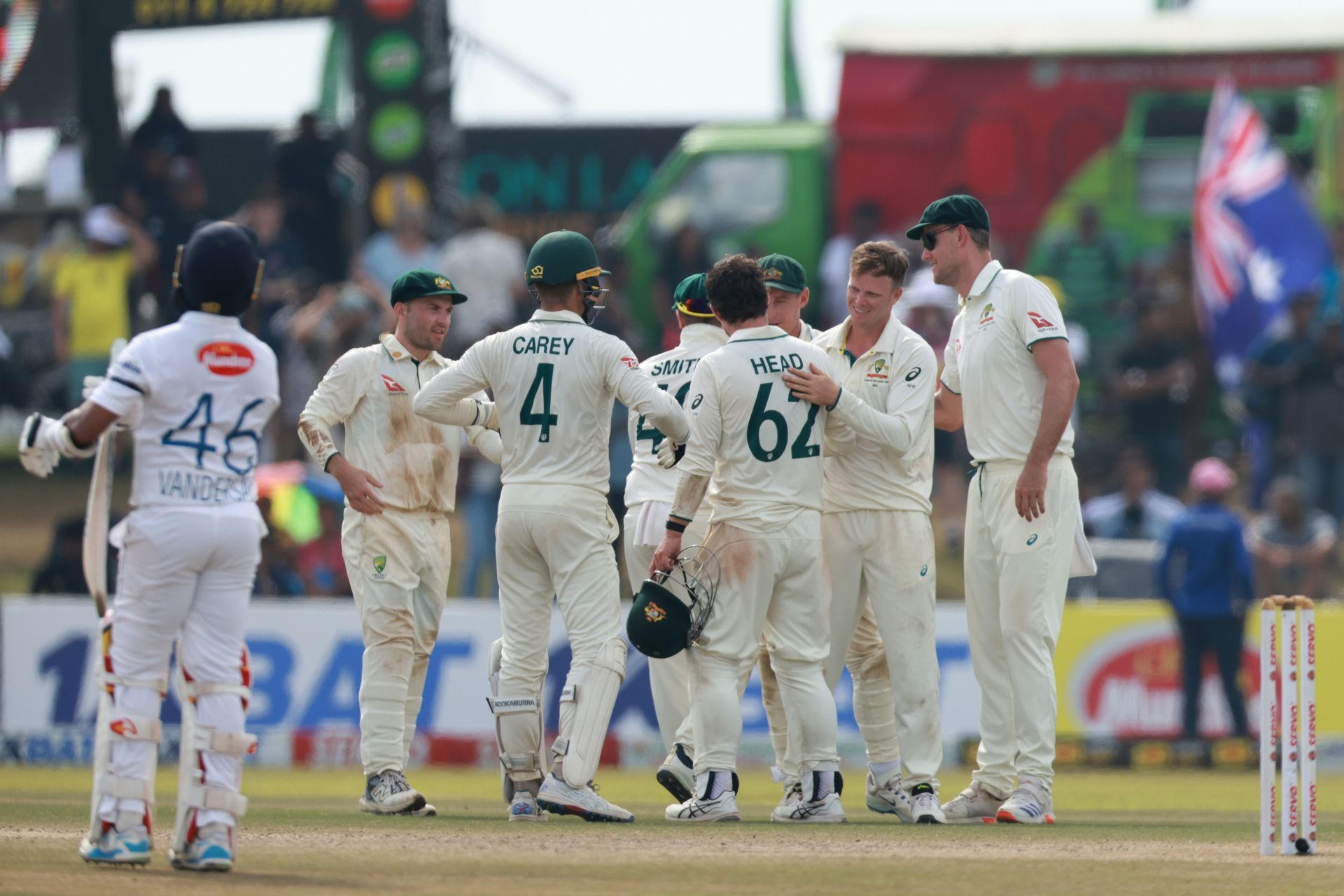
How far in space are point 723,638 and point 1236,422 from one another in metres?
13.9

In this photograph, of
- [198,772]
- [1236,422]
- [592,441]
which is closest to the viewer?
[198,772]

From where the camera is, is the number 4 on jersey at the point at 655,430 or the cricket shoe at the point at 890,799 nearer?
the cricket shoe at the point at 890,799

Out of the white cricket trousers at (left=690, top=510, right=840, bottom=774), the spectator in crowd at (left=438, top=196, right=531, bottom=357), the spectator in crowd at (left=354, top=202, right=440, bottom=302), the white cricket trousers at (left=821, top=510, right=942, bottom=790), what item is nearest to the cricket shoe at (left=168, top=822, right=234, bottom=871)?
the white cricket trousers at (left=690, top=510, right=840, bottom=774)

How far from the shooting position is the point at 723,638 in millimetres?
8930

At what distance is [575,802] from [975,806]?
187 cm

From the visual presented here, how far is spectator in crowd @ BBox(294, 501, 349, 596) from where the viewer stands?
57.8 ft

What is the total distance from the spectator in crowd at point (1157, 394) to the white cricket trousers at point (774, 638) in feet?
41.6

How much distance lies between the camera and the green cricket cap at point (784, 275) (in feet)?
31.9

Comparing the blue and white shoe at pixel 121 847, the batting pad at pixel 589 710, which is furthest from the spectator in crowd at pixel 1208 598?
the blue and white shoe at pixel 121 847

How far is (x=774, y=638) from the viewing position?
29.6 ft

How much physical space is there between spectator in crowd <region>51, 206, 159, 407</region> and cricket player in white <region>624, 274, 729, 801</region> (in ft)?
41.5

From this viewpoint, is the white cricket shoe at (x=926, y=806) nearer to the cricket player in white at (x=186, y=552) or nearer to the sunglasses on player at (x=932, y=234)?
the sunglasses on player at (x=932, y=234)

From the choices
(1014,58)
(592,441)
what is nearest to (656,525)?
(592,441)

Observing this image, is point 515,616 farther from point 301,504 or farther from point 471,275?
point 471,275
